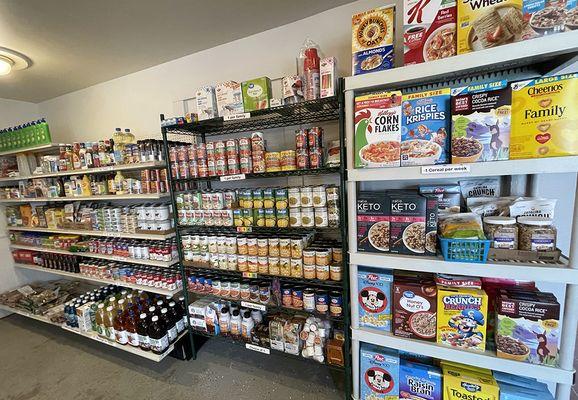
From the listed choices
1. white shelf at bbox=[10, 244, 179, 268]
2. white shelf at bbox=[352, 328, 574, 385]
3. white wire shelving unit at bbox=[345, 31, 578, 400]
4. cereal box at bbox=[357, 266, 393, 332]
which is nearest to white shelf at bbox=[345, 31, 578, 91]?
white wire shelving unit at bbox=[345, 31, 578, 400]

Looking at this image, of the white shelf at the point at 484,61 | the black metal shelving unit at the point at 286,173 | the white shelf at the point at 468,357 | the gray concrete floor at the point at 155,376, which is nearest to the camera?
the white shelf at the point at 484,61

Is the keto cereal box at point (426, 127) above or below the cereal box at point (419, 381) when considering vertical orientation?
above

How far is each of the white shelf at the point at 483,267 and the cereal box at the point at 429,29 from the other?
38.6 inches

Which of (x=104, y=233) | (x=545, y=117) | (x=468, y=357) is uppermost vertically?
(x=545, y=117)

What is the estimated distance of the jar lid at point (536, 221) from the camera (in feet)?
3.25

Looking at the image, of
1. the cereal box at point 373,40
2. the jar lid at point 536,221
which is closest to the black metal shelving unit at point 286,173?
the cereal box at point 373,40

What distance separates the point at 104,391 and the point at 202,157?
1958mm

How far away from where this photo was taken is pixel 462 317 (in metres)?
1.12

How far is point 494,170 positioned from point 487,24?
2.07 feet

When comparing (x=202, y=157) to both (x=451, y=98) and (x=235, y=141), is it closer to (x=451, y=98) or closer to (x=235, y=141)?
Result: (x=235, y=141)

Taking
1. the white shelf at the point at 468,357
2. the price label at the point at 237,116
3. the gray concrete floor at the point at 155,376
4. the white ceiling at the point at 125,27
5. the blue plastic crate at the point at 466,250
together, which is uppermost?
the white ceiling at the point at 125,27

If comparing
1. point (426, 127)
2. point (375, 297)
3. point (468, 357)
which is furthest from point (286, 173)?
point (468, 357)

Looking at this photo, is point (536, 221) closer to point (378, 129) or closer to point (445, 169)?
point (445, 169)

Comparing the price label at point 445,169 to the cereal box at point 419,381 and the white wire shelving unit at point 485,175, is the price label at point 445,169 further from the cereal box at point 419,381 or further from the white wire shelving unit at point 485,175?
the cereal box at point 419,381
